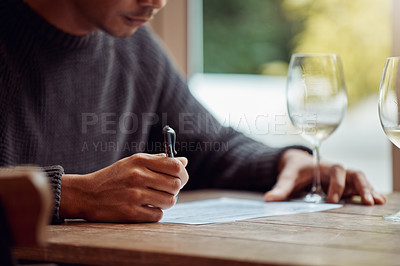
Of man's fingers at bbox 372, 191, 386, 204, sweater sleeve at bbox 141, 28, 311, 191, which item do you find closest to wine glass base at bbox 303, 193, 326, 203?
man's fingers at bbox 372, 191, 386, 204

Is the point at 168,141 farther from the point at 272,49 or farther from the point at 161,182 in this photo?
the point at 272,49

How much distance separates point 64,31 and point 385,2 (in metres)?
3.29

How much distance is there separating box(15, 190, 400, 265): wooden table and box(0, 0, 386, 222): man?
0.32ft

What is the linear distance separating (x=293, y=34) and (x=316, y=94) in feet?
9.26

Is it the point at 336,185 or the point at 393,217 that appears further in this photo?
the point at 336,185

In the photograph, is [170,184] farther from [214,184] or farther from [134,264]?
[214,184]

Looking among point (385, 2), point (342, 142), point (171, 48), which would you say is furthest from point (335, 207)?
point (342, 142)

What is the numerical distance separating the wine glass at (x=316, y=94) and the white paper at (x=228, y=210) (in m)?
0.17

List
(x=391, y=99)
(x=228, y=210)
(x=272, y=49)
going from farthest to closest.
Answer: (x=272, y=49) → (x=228, y=210) → (x=391, y=99)

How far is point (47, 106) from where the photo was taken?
5.10 feet

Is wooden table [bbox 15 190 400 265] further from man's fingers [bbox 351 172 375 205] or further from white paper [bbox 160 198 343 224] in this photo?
man's fingers [bbox 351 172 375 205]

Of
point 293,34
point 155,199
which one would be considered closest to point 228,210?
point 155,199

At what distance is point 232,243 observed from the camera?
82 centimetres

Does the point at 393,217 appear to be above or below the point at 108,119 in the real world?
below
